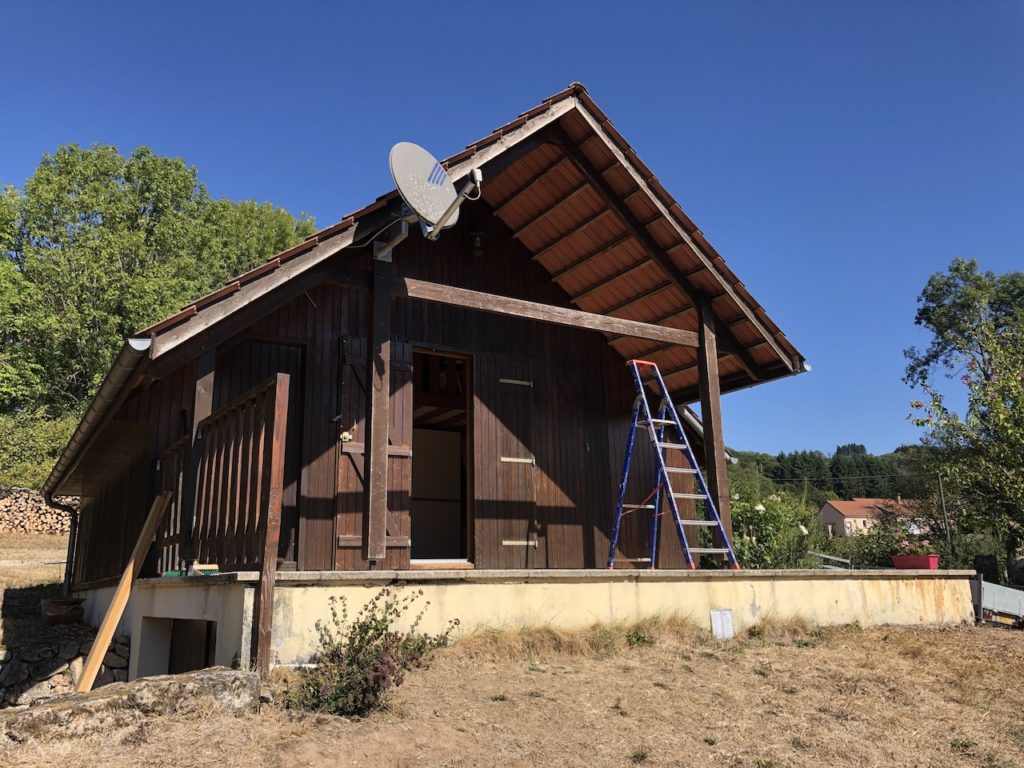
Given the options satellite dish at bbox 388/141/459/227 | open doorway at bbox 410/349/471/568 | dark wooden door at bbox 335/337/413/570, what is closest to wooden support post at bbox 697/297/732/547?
dark wooden door at bbox 335/337/413/570

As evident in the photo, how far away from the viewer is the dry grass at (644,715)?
12.2 ft

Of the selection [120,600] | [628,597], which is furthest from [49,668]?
[628,597]

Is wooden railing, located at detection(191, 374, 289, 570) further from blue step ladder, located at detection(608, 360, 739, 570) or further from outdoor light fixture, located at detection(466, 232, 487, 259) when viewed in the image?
blue step ladder, located at detection(608, 360, 739, 570)

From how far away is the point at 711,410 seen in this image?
8.76 m

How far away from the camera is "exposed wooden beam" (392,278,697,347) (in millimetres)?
7215

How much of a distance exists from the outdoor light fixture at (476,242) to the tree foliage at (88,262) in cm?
1910

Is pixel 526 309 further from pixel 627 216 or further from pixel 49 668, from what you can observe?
pixel 49 668

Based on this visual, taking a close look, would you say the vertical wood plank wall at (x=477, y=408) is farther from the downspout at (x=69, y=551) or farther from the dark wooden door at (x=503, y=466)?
the downspout at (x=69, y=551)

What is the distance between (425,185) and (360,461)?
2.88 metres

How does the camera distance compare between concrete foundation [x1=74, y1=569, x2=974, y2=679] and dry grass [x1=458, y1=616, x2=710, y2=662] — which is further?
dry grass [x1=458, y1=616, x2=710, y2=662]

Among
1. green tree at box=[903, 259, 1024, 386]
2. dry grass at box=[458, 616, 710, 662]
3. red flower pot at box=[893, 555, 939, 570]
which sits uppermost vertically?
green tree at box=[903, 259, 1024, 386]

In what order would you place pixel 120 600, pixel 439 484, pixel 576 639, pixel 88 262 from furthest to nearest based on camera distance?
1. pixel 88 262
2. pixel 439 484
3. pixel 120 600
4. pixel 576 639

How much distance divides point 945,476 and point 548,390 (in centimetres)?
732

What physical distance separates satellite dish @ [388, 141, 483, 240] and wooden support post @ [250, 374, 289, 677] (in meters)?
1.99
